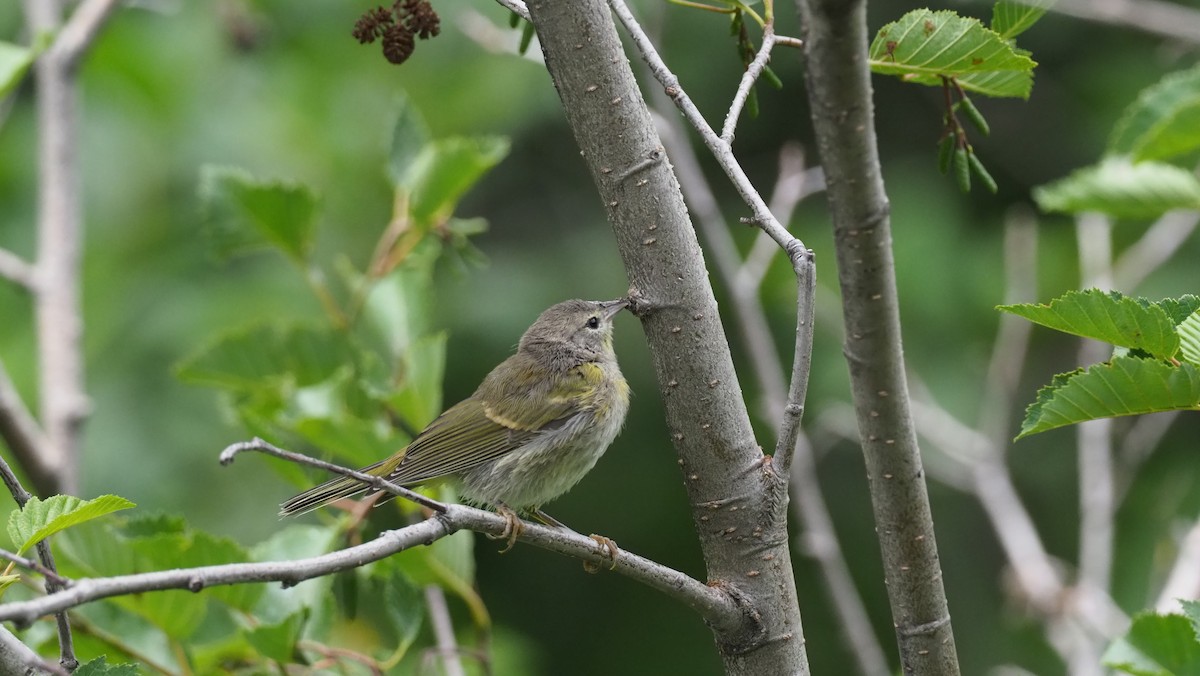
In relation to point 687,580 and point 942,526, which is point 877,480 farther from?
point 942,526

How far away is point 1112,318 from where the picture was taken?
191 centimetres

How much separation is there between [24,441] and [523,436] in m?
1.38

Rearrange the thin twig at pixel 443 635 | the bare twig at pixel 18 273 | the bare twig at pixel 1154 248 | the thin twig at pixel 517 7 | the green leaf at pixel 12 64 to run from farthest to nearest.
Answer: the bare twig at pixel 1154 248 < the bare twig at pixel 18 273 < the green leaf at pixel 12 64 < the thin twig at pixel 443 635 < the thin twig at pixel 517 7

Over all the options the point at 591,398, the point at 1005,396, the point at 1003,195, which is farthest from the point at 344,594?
the point at 1003,195

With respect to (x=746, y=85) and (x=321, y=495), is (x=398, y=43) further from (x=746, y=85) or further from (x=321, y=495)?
(x=321, y=495)

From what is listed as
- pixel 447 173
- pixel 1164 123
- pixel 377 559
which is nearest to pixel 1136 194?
pixel 1164 123

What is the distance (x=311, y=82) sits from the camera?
672cm

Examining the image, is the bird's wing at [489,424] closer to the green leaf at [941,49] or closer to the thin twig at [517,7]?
the thin twig at [517,7]

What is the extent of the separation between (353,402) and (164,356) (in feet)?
9.99

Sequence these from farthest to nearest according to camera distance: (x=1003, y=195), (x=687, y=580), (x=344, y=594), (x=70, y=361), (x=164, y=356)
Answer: (x=1003, y=195), (x=164, y=356), (x=70, y=361), (x=344, y=594), (x=687, y=580)

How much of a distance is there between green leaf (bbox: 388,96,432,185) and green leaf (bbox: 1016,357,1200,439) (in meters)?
2.27

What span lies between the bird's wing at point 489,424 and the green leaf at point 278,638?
764 millimetres

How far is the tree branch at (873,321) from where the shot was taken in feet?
5.00

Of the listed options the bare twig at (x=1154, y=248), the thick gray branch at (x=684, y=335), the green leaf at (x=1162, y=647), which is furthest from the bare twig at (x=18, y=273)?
the bare twig at (x=1154, y=248)
